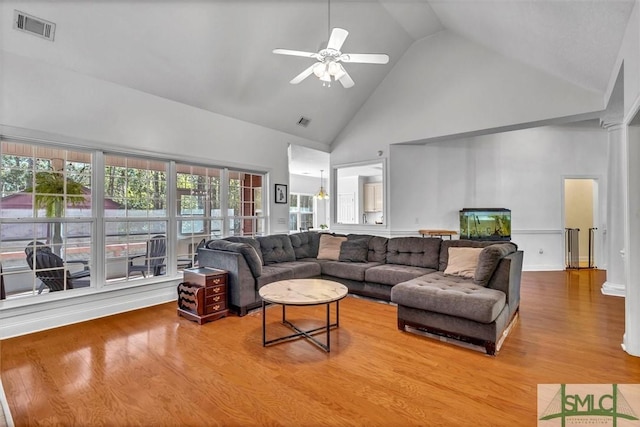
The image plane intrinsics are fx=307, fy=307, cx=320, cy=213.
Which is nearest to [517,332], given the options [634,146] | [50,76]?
[634,146]

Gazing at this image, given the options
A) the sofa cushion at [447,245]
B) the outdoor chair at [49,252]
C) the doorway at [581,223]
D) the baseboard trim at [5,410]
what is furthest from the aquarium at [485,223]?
the baseboard trim at [5,410]

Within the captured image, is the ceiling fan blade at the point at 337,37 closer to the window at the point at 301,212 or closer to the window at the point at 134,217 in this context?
the window at the point at 134,217

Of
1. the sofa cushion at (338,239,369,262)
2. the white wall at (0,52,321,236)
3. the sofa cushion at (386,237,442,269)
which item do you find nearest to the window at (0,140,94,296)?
the white wall at (0,52,321,236)

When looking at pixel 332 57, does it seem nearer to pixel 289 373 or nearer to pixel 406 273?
pixel 406 273

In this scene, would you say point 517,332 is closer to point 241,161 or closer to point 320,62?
point 320,62

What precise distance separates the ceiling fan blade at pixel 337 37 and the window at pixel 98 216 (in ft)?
9.39

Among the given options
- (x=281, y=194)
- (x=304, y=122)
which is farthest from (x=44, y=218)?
(x=304, y=122)

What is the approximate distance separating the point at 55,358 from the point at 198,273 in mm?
1455

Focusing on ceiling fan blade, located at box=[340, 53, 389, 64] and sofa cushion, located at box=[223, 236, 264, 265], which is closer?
ceiling fan blade, located at box=[340, 53, 389, 64]

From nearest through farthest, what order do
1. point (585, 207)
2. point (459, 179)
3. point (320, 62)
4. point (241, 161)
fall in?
1. point (320, 62)
2. point (241, 161)
3. point (459, 179)
4. point (585, 207)

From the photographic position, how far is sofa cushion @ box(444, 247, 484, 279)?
11.7 ft

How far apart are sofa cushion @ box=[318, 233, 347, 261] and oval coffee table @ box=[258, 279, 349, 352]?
1684 millimetres

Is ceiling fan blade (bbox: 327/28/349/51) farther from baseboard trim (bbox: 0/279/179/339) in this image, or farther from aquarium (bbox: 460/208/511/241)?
aquarium (bbox: 460/208/511/241)

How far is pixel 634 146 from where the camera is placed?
2684 mm
